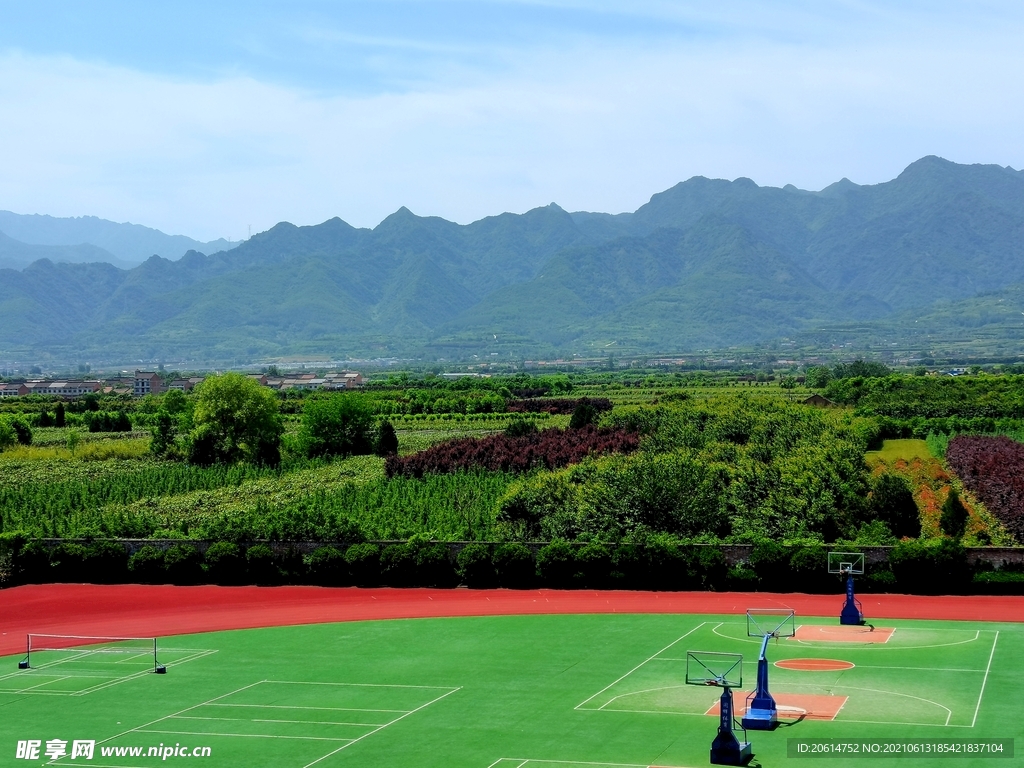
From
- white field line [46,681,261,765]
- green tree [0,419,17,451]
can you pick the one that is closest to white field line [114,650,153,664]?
white field line [46,681,261,765]

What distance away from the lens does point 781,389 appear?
15775cm

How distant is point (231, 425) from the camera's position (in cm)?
9212

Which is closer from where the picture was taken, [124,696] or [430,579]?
[124,696]

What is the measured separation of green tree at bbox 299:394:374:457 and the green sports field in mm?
50300

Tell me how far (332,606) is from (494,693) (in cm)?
1559

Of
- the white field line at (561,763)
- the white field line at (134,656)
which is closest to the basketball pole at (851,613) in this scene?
the white field line at (561,763)

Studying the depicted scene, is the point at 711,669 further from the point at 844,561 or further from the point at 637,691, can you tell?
the point at 844,561

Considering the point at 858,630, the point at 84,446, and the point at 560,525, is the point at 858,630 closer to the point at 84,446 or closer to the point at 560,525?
the point at 560,525

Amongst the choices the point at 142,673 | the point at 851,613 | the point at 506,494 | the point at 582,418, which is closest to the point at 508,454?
the point at 506,494

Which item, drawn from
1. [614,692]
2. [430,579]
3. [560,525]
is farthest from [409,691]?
[560,525]

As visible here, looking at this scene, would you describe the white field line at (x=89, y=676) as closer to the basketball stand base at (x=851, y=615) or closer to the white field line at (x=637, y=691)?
the white field line at (x=637, y=691)

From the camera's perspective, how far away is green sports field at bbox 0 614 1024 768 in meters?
26.5

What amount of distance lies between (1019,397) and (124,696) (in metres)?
93.5

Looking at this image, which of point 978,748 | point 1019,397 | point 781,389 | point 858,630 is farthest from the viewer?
point 781,389
